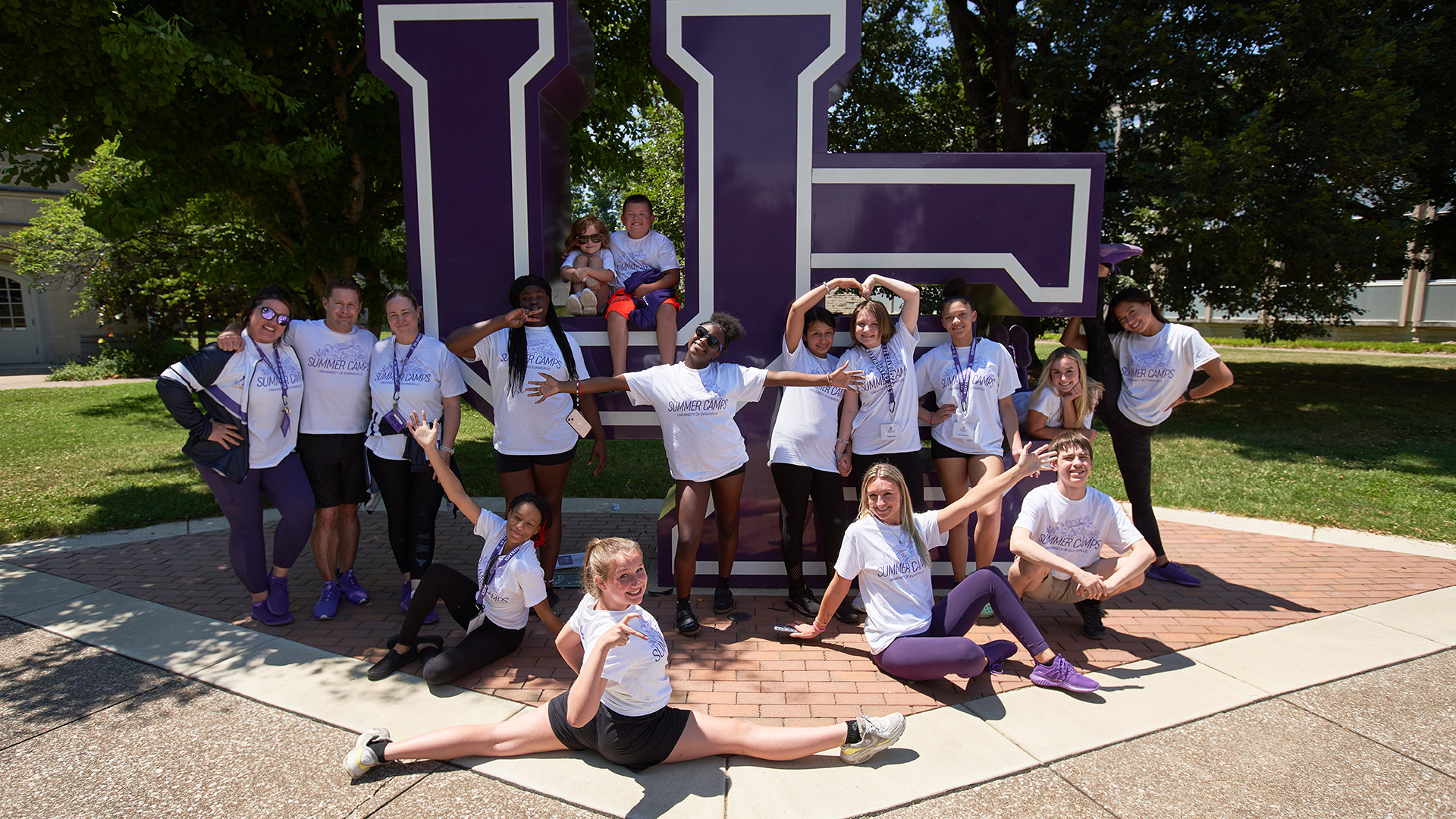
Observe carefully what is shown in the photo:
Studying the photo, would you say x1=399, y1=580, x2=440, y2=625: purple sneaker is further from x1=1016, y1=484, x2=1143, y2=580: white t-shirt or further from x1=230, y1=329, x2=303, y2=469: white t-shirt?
x1=1016, y1=484, x2=1143, y2=580: white t-shirt

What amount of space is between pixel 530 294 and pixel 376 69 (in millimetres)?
1922

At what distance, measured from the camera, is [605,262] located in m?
5.06

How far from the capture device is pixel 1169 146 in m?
11.9

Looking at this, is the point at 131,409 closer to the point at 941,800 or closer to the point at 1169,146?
the point at 941,800

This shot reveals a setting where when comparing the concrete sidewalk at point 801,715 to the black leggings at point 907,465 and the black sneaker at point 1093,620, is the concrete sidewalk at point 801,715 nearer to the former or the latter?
the black sneaker at point 1093,620

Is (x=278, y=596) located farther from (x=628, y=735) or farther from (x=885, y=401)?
(x=885, y=401)

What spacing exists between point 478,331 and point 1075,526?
355cm

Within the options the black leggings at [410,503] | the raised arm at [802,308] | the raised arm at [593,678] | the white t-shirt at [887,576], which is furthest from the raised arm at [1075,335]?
the black leggings at [410,503]

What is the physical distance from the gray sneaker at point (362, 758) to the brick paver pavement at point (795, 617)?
71cm

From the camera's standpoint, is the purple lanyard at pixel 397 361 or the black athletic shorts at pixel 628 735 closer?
the black athletic shorts at pixel 628 735

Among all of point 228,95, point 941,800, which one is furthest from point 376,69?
point 941,800

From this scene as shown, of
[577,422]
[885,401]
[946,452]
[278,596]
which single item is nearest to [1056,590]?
[946,452]

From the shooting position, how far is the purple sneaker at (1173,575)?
5.12 meters

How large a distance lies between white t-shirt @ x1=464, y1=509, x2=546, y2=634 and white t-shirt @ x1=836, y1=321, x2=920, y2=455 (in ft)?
6.57
